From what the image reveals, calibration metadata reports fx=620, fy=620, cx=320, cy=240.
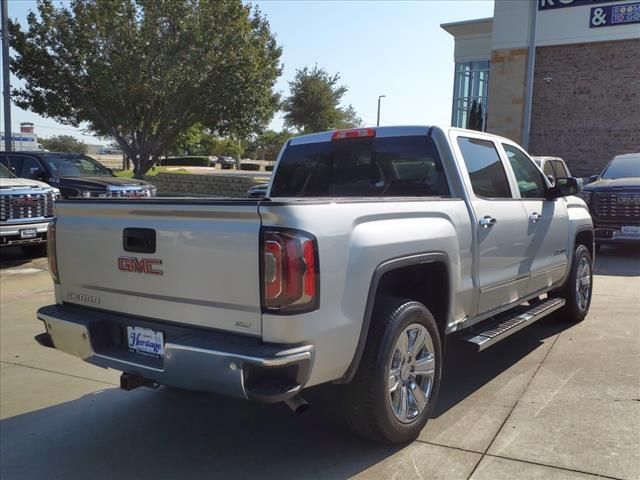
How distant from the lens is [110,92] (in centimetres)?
2202

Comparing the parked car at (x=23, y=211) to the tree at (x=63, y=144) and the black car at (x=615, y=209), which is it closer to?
the black car at (x=615, y=209)

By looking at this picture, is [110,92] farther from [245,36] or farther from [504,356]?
[504,356]

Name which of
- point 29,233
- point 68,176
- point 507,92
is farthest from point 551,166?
point 507,92

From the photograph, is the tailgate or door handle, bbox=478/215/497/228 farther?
door handle, bbox=478/215/497/228

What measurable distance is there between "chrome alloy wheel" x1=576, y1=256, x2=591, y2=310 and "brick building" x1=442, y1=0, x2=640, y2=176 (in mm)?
18197

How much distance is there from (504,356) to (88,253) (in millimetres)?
3582

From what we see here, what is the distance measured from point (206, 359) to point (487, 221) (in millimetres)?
2388

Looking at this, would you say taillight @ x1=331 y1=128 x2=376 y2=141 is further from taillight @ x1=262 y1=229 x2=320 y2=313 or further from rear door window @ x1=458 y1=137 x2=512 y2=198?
taillight @ x1=262 y1=229 x2=320 y2=313

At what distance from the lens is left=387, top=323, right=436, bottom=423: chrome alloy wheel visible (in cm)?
360

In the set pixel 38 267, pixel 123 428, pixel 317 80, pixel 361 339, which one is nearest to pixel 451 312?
pixel 361 339

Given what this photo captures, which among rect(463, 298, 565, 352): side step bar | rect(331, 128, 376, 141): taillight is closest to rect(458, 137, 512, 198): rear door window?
rect(331, 128, 376, 141): taillight

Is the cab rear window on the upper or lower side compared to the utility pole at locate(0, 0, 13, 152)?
lower

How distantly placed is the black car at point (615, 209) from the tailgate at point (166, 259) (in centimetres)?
948

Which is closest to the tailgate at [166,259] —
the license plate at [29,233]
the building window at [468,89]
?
the license plate at [29,233]
